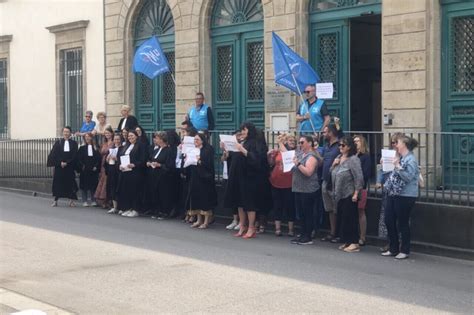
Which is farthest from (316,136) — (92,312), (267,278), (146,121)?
(146,121)

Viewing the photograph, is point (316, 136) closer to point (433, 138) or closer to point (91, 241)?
point (433, 138)

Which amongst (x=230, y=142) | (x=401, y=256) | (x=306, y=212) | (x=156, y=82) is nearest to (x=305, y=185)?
(x=306, y=212)

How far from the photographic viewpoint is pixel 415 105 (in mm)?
13477

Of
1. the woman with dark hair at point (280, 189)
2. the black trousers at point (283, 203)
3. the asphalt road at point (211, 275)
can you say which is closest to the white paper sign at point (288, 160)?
Answer: the woman with dark hair at point (280, 189)

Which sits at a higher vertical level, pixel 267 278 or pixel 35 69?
pixel 35 69

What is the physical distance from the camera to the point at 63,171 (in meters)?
16.5

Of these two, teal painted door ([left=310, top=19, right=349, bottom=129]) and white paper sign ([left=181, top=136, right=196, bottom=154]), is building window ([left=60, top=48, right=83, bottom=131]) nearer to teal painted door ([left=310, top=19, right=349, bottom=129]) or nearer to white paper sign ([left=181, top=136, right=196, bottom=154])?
teal painted door ([left=310, top=19, right=349, bottom=129])

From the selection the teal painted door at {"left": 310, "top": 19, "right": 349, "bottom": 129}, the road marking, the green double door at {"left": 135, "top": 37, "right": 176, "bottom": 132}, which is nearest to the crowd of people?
the teal painted door at {"left": 310, "top": 19, "right": 349, "bottom": 129}

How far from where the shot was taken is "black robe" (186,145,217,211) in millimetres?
13031

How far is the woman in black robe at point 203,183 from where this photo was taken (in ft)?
42.8

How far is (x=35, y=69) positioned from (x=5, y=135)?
337cm

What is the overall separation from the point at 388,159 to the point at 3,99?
19.8 metres

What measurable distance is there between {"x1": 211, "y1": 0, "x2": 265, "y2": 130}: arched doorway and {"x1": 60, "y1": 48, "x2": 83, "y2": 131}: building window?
20.5 ft

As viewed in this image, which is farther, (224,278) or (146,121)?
(146,121)
